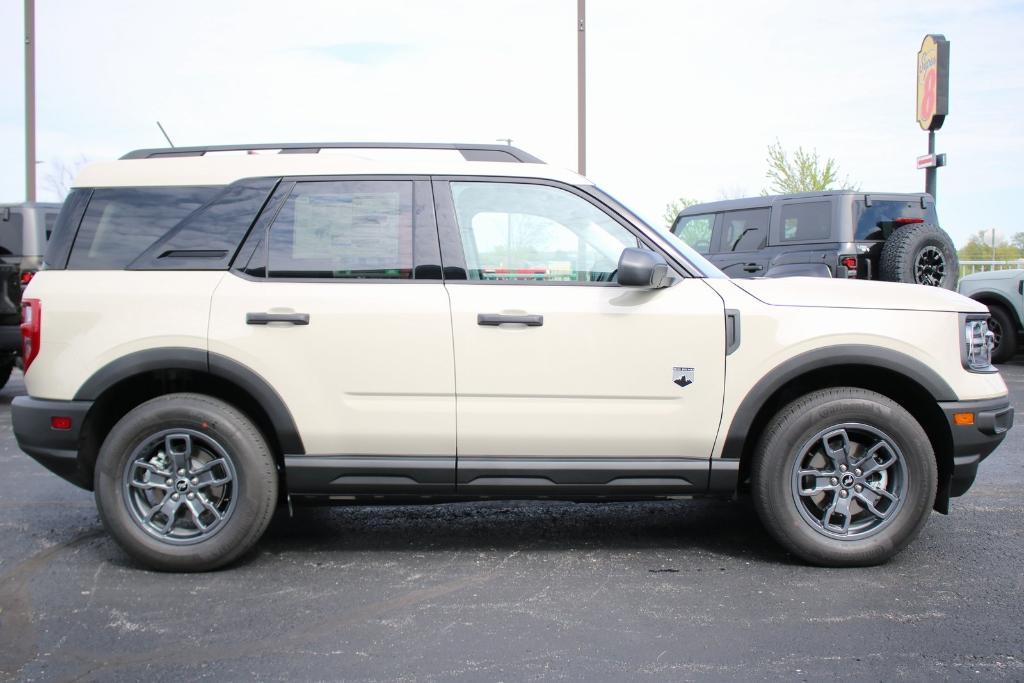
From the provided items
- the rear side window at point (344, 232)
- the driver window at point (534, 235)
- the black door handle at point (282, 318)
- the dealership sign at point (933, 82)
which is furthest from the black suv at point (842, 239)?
the dealership sign at point (933, 82)

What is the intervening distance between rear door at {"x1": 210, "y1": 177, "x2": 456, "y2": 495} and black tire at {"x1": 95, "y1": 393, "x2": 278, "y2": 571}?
20 centimetres

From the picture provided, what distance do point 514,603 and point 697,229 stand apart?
10999 mm

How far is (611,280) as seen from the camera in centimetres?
434

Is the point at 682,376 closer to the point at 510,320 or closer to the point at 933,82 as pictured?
the point at 510,320

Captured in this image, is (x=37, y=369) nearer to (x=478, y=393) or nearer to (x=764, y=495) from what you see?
(x=478, y=393)

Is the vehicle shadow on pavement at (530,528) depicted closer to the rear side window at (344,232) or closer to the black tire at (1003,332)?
the rear side window at (344,232)

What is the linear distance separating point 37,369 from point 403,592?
1963 millimetres

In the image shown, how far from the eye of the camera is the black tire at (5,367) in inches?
390

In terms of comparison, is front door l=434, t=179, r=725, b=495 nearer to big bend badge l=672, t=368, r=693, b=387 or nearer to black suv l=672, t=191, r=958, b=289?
big bend badge l=672, t=368, r=693, b=387

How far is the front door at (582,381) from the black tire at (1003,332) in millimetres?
10361

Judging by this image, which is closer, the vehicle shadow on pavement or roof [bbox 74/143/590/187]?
roof [bbox 74/143/590/187]

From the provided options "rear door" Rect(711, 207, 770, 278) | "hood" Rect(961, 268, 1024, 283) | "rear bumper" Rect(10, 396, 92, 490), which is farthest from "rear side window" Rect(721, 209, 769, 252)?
"rear bumper" Rect(10, 396, 92, 490)

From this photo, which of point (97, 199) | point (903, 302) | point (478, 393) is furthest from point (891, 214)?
point (97, 199)

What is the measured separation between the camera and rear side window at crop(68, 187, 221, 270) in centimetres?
441
